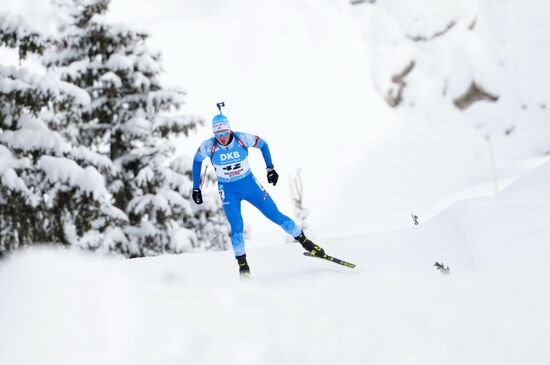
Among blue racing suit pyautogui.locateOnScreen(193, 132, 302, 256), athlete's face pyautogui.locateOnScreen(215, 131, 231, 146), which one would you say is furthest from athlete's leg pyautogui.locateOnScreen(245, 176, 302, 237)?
athlete's face pyautogui.locateOnScreen(215, 131, 231, 146)

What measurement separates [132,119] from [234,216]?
7291 mm

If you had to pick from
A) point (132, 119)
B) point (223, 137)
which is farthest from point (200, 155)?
point (132, 119)

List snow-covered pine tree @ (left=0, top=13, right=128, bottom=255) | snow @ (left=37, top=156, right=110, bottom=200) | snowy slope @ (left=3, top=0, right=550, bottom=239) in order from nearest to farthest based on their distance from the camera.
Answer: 1. snow-covered pine tree @ (left=0, top=13, right=128, bottom=255)
2. snow @ (left=37, top=156, right=110, bottom=200)
3. snowy slope @ (left=3, top=0, right=550, bottom=239)

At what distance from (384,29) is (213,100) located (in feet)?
65.1

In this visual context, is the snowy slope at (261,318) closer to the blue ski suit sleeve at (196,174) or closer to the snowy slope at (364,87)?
the blue ski suit sleeve at (196,174)

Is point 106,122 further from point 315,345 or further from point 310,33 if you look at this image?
point 310,33

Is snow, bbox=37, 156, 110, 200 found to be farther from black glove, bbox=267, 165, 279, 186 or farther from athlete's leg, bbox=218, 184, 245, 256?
black glove, bbox=267, 165, 279, 186

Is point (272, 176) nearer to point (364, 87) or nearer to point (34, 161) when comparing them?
point (34, 161)

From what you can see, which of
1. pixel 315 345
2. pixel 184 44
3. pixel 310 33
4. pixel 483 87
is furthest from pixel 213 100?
pixel 315 345

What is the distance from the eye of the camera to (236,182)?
6602 mm

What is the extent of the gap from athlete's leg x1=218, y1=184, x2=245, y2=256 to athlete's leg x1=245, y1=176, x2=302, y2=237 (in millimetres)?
155

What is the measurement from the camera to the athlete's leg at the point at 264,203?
21.7 feet

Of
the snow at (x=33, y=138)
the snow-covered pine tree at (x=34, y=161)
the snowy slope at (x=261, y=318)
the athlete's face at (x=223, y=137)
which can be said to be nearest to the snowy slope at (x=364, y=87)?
the snow-covered pine tree at (x=34, y=161)

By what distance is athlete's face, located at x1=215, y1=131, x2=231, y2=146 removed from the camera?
645 cm
